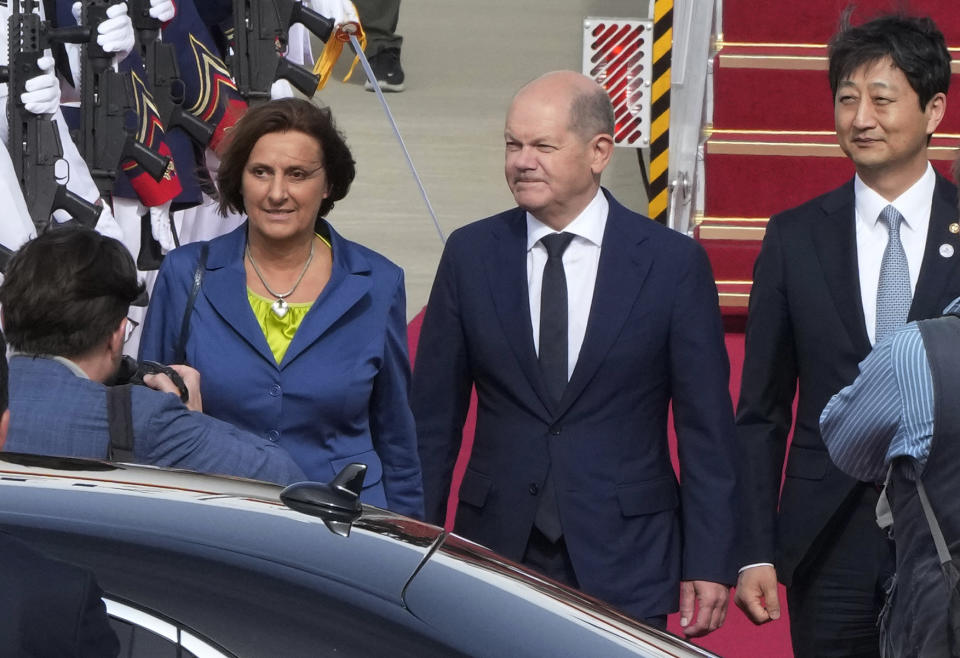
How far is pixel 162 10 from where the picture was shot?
577 cm

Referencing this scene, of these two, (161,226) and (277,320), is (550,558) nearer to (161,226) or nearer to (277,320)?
(277,320)

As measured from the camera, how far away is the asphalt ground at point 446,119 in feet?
33.3

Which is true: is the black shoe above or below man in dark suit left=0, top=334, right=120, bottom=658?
above

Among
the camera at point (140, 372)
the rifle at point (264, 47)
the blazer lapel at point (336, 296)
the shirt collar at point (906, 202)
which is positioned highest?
the rifle at point (264, 47)

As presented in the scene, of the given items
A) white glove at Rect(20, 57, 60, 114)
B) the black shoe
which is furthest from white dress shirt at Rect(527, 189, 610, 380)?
the black shoe

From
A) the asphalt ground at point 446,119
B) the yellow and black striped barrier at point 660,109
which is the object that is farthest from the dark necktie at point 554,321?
the yellow and black striped barrier at point 660,109

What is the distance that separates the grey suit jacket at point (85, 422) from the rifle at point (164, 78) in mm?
3126

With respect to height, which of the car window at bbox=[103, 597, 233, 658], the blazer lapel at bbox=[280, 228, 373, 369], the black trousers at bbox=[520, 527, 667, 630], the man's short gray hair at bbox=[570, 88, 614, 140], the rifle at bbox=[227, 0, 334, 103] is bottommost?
the black trousers at bbox=[520, 527, 667, 630]

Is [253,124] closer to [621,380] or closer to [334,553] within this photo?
[621,380]

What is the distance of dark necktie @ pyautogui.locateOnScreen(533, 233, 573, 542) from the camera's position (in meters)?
3.57

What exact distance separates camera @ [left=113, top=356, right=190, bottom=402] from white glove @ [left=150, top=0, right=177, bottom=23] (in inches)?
109

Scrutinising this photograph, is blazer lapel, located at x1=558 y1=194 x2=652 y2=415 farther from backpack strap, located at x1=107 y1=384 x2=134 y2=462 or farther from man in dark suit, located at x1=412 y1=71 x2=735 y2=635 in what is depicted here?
backpack strap, located at x1=107 y1=384 x2=134 y2=462

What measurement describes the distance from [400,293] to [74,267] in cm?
100

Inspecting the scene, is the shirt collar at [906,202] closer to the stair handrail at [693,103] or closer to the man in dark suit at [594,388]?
the man in dark suit at [594,388]
